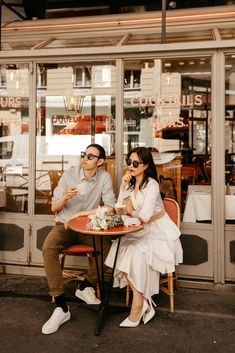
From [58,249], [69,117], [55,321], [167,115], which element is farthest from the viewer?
[69,117]

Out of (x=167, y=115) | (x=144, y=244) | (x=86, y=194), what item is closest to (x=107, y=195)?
(x=86, y=194)

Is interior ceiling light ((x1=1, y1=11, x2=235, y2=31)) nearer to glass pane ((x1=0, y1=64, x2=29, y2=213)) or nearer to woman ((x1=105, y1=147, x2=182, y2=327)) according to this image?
glass pane ((x1=0, y1=64, x2=29, y2=213))

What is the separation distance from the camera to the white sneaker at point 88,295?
12.3ft

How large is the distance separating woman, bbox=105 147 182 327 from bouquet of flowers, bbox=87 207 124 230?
246mm

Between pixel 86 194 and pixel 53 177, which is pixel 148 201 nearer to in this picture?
pixel 86 194

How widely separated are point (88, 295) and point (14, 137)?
2814mm

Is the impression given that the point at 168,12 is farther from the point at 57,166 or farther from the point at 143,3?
the point at 57,166

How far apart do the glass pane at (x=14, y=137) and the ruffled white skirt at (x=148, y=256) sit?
1.80m

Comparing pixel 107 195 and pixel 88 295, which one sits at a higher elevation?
pixel 107 195

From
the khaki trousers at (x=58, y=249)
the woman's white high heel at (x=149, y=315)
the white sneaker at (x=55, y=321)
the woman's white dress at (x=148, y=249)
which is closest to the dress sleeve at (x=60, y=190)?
the khaki trousers at (x=58, y=249)

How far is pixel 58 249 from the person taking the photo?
356cm

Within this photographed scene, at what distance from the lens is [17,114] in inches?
217

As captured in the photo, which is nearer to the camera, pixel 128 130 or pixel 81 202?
pixel 81 202

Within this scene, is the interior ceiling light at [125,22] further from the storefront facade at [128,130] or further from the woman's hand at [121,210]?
the woman's hand at [121,210]
